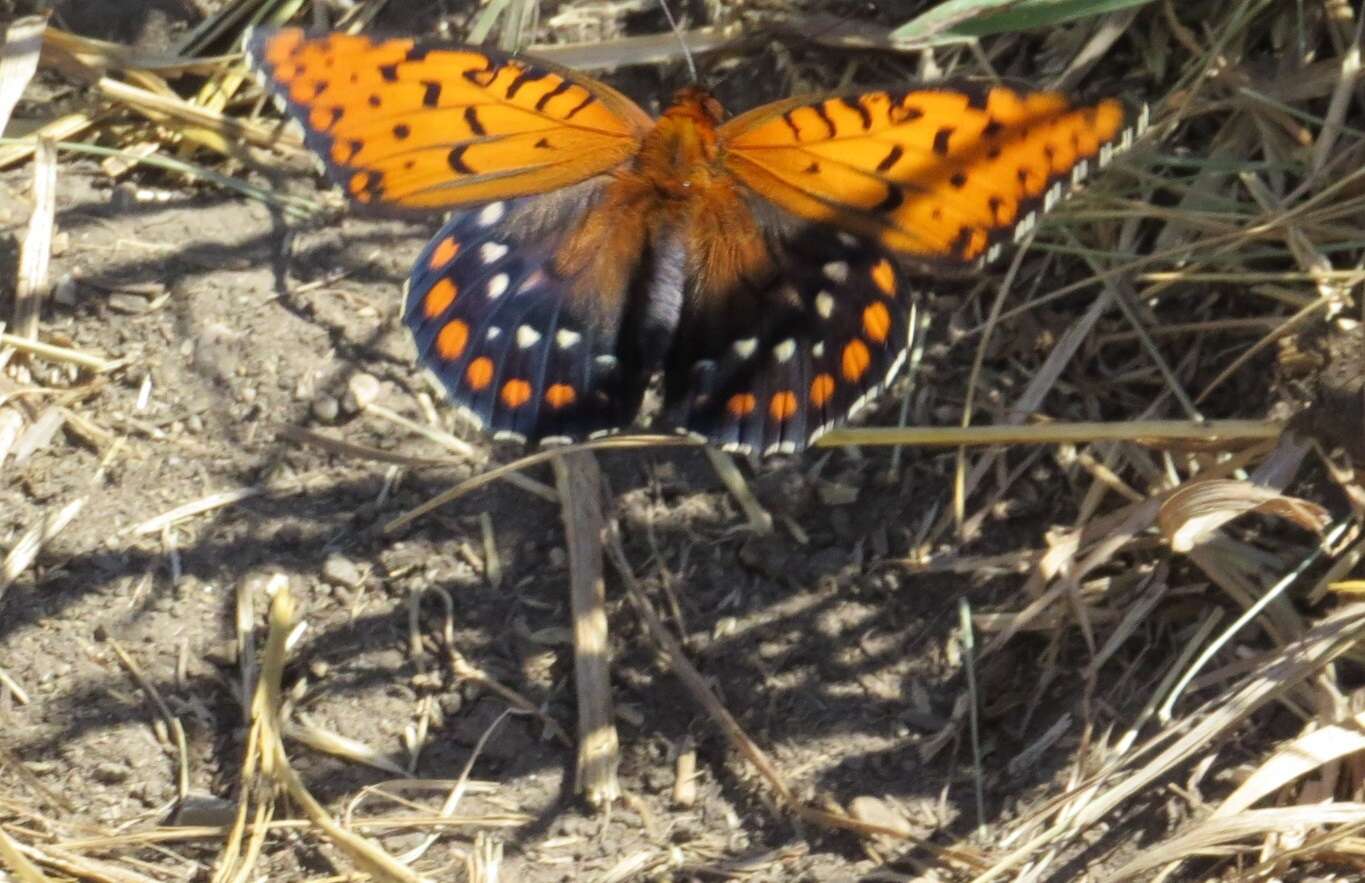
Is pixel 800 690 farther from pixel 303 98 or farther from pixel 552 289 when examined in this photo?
pixel 303 98

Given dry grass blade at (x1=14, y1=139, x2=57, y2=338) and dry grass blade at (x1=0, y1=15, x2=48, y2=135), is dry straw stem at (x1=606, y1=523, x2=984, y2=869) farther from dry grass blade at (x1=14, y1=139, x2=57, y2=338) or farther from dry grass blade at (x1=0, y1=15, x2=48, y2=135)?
dry grass blade at (x1=0, y1=15, x2=48, y2=135)

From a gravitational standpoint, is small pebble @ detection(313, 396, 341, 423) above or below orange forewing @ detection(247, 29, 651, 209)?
below

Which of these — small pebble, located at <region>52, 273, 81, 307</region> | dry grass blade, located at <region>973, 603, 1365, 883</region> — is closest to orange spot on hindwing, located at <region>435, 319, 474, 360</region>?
small pebble, located at <region>52, 273, 81, 307</region>

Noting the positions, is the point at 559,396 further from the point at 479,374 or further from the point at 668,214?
the point at 668,214

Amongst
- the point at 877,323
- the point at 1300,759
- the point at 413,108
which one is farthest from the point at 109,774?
the point at 1300,759

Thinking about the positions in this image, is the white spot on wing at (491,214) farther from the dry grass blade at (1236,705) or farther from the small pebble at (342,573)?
the dry grass blade at (1236,705)

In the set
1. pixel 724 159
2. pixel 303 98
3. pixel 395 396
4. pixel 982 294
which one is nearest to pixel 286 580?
pixel 395 396
